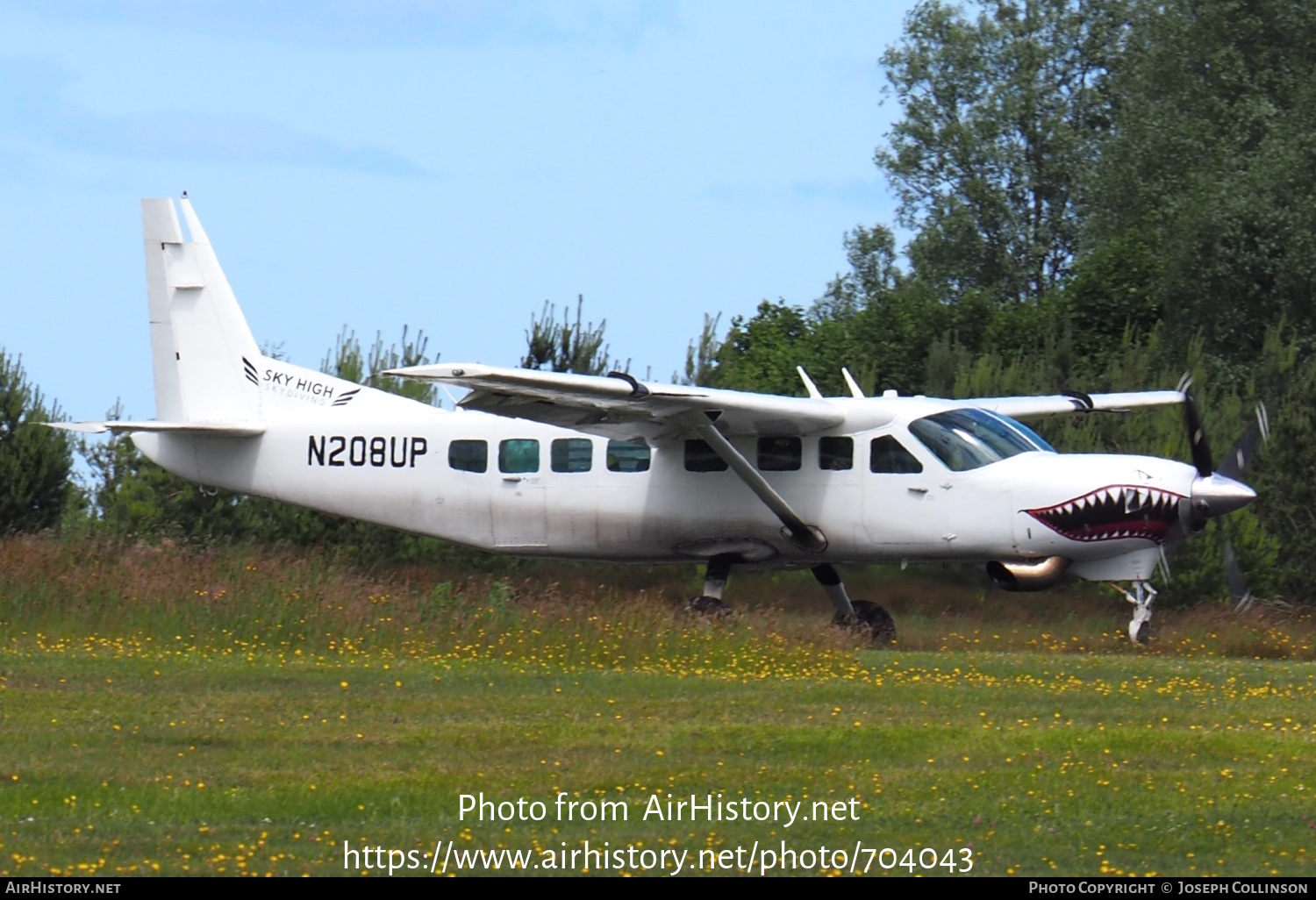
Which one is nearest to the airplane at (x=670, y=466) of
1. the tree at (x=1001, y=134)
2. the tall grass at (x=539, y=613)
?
the tall grass at (x=539, y=613)

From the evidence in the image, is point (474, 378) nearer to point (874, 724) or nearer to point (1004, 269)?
point (874, 724)

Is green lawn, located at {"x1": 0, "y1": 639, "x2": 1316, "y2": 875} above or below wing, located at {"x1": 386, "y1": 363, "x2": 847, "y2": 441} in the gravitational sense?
below

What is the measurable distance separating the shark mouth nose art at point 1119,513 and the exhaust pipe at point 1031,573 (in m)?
0.42

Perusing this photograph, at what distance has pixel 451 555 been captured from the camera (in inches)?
1000

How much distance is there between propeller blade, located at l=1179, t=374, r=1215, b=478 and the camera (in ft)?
58.9

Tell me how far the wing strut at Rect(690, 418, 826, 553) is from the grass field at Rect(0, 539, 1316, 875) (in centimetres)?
92

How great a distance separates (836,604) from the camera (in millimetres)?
19453

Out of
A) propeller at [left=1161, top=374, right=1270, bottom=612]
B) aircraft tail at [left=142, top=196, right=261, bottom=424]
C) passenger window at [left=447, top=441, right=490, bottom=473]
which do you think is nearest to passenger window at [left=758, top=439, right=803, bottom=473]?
passenger window at [left=447, top=441, right=490, bottom=473]

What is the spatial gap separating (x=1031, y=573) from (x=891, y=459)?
1.77 meters

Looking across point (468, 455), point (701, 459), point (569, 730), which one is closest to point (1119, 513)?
point (701, 459)

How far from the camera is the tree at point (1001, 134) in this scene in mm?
51125

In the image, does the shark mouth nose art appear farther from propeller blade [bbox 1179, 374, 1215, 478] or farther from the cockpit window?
the cockpit window

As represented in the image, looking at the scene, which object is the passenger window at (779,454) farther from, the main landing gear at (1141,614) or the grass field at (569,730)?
the main landing gear at (1141,614)

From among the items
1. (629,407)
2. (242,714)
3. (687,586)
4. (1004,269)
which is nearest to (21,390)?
(687,586)
